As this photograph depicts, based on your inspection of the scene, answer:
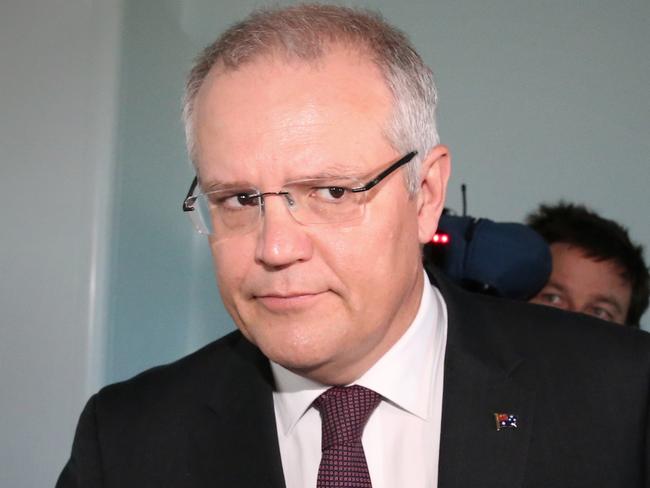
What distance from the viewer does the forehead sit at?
1.27 metres

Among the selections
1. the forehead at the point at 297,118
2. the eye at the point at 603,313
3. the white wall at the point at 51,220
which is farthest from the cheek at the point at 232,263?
the eye at the point at 603,313

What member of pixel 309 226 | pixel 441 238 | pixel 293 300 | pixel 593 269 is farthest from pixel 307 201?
pixel 593 269

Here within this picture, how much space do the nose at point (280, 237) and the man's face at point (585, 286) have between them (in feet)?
3.95

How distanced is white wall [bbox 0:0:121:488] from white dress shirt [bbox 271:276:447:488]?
0.94 meters

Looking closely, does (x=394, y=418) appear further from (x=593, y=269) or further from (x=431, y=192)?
(x=593, y=269)

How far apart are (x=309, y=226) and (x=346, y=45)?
296mm

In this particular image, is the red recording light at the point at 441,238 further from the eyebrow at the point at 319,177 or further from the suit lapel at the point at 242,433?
the eyebrow at the point at 319,177

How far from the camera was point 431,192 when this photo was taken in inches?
58.1

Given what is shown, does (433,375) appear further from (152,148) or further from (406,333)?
(152,148)

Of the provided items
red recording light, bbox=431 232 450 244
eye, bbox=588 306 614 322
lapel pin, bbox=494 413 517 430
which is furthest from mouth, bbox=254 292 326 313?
eye, bbox=588 306 614 322

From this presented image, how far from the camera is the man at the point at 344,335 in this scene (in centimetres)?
129

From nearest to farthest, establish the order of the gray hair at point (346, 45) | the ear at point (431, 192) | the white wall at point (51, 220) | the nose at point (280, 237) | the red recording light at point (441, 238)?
the nose at point (280, 237) < the gray hair at point (346, 45) < the ear at point (431, 192) < the red recording light at point (441, 238) < the white wall at point (51, 220)

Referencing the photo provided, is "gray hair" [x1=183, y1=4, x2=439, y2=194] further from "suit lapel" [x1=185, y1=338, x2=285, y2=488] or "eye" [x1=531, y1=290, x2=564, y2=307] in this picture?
"eye" [x1=531, y1=290, x2=564, y2=307]

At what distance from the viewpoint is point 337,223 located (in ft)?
4.24
